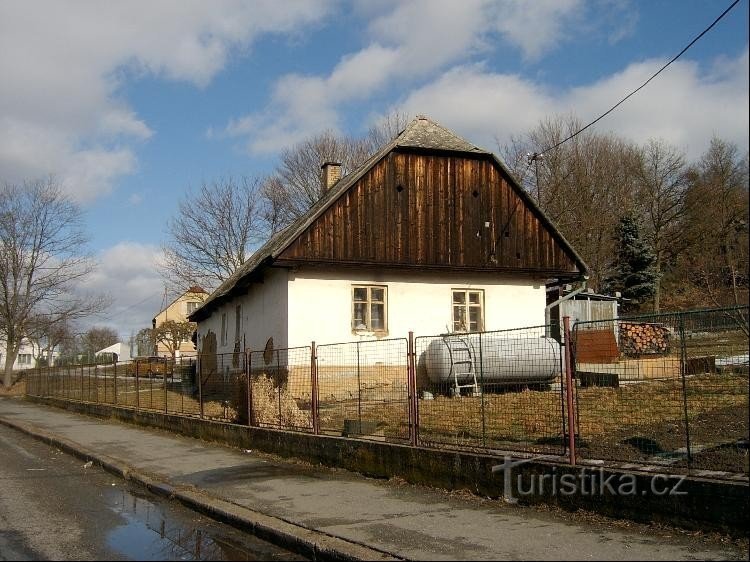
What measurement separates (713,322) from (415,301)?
1506 centimetres

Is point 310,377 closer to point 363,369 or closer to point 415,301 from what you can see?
point 363,369

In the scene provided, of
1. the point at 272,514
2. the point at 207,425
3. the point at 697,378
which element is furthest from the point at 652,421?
the point at 207,425

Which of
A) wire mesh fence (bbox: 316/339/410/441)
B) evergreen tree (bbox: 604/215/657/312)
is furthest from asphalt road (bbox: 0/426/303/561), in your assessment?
evergreen tree (bbox: 604/215/657/312)

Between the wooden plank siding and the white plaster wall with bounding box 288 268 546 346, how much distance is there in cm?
57

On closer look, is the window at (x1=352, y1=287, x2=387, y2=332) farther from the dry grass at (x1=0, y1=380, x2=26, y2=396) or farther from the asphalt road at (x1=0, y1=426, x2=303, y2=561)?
the dry grass at (x1=0, y1=380, x2=26, y2=396)

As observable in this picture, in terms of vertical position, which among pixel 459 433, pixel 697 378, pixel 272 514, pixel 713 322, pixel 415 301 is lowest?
pixel 272 514

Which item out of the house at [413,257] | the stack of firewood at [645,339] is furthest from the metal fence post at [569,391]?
the house at [413,257]

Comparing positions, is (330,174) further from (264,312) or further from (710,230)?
(710,230)

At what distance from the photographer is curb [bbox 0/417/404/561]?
6.54 metres

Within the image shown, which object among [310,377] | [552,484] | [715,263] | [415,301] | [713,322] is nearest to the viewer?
[713,322]

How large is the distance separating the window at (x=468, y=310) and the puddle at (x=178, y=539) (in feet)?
45.7

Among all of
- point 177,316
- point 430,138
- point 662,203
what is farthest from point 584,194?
point 177,316

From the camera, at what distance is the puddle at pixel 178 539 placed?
6871 millimetres

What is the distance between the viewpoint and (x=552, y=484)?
7.80m
